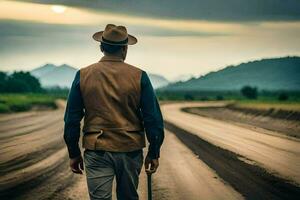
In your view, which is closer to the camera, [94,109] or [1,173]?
[94,109]

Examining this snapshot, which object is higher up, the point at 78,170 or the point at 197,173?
the point at 78,170

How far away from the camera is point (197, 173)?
12039mm

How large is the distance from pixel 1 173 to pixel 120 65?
7851 mm

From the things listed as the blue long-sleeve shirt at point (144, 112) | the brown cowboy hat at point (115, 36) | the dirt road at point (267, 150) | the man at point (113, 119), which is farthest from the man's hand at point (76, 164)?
the dirt road at point (267, 150)

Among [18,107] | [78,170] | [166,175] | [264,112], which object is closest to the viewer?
[78,170]

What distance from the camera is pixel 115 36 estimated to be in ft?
16.5

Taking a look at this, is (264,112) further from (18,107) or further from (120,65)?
(120,65)

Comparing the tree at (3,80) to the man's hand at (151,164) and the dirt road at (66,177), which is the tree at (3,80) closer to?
the dirt road at (66,177)

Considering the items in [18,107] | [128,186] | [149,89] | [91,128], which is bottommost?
[18,107]

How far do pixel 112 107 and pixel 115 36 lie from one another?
637 mm

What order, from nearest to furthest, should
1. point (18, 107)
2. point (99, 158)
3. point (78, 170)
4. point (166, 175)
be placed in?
point (99, 158) → point (78, 170) → point (166, 175) → point (18, 107)

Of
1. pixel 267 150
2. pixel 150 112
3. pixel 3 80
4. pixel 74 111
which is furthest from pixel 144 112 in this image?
pixel 3 80

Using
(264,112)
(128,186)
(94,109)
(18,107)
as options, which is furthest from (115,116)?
(18,107)

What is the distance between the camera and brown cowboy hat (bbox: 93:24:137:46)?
5020mm
